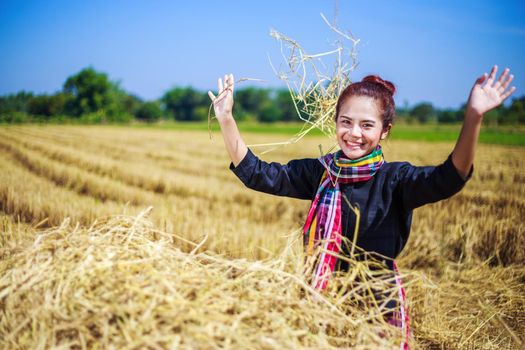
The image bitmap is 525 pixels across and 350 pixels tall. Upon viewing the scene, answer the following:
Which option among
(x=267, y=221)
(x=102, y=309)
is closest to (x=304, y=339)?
(x=102, y=309)

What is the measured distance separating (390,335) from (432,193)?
75 centimetres

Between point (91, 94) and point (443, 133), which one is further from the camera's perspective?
point (91, 94)

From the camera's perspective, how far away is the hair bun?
2.36 m

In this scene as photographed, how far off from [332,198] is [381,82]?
0.79m

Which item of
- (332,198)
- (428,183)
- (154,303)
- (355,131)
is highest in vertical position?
(355,131)

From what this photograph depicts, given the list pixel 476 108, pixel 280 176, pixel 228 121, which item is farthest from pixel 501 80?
pixel 228 121

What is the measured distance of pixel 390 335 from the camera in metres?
1.89

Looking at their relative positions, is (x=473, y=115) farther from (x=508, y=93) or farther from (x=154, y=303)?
(x=154, y=303)

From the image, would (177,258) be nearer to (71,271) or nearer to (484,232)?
(71,271)

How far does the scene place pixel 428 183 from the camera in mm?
1996

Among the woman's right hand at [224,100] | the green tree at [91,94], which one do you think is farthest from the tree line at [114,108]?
the woman's right hand at [224,100]

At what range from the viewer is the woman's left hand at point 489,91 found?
181 cm

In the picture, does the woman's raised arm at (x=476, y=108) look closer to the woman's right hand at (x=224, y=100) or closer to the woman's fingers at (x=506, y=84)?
the woman's fingers at (x=506, y=84)

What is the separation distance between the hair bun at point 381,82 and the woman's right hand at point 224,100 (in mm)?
865
